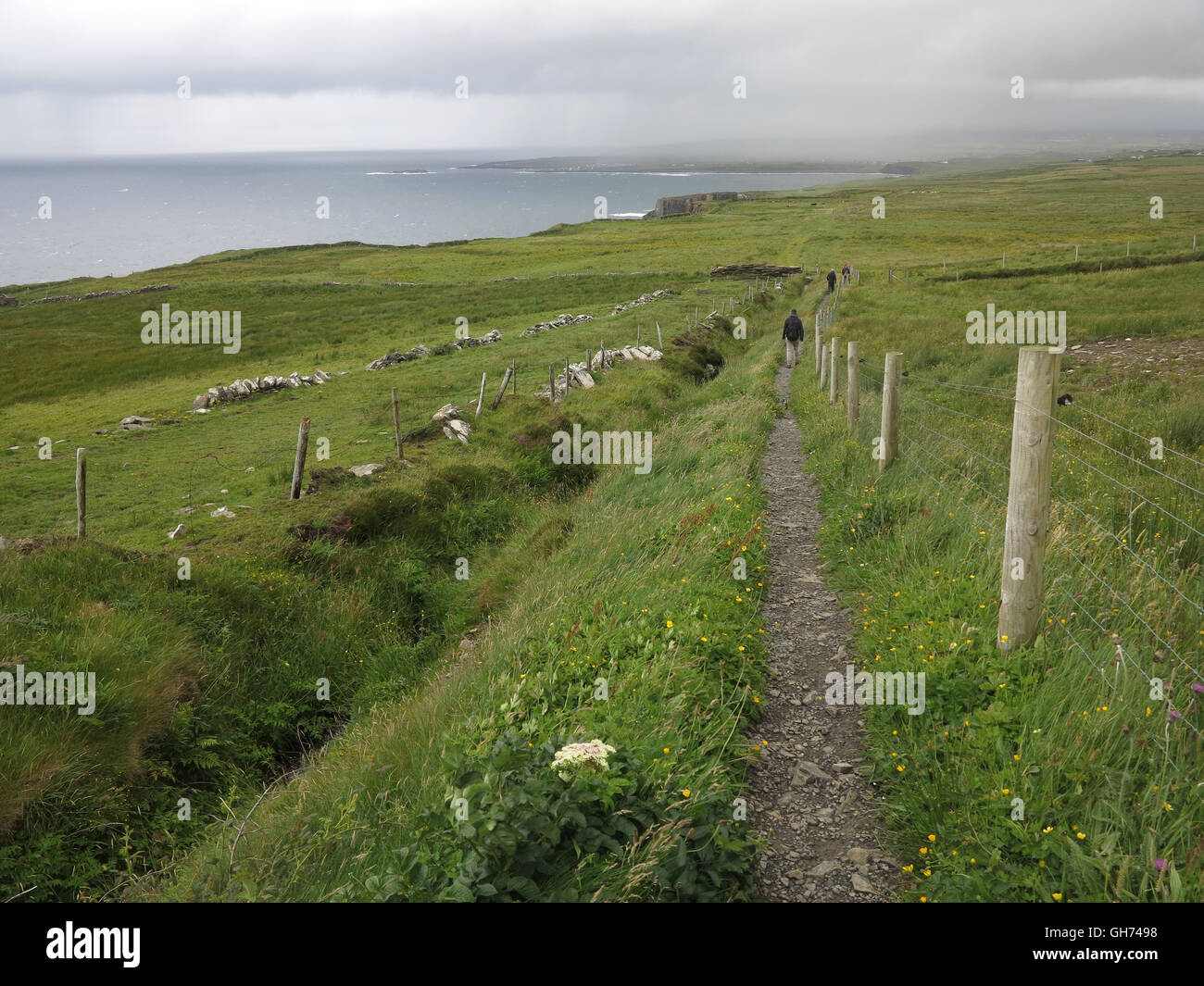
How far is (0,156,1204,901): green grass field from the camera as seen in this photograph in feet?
14.6

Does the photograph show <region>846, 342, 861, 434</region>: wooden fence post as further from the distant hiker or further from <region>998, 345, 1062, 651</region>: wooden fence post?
the distant hiker

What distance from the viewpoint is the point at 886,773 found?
217 inches

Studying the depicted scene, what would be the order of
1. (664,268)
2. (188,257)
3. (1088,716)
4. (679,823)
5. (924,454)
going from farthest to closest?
(188,257)
(664,268)
(924,454)
(1088,716)
(679,823)

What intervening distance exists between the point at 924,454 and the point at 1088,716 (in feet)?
23.7

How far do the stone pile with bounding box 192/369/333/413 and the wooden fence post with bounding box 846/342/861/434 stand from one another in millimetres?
23667

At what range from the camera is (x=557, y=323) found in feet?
142

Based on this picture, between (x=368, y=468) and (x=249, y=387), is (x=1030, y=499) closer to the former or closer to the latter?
(x=368, y=468)

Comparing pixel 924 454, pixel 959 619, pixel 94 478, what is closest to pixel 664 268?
pixel 94 478

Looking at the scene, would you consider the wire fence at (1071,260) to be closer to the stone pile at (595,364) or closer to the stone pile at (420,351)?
the stone pile at (420,351)

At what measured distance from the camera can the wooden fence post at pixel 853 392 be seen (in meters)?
14.8

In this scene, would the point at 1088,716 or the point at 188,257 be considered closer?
the point at 1088,716

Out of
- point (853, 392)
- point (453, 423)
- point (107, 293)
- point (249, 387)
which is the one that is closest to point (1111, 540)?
point (853, 392)

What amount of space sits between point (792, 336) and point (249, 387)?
70.2 feet
